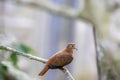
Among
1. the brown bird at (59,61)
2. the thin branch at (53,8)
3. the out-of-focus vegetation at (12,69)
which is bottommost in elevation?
the thin branch at (53,8)

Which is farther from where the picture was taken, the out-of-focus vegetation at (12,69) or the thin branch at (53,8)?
the thin branch at (53,8)

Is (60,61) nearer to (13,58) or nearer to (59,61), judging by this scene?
(59,61)

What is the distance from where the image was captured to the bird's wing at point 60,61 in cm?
68

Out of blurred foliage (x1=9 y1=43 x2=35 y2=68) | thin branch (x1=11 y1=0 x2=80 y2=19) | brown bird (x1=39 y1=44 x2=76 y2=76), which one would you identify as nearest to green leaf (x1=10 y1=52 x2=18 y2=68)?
blurred foliage (x1=9 y1=43 x2=35 y2=68)

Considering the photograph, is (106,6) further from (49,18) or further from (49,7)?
(49,18)

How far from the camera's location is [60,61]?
69 cm

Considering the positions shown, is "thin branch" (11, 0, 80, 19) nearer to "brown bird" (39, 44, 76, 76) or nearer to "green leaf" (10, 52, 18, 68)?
"green leaf" (10, 52, 18, 68)

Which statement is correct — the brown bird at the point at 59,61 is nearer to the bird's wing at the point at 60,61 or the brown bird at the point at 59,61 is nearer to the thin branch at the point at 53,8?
the bird's wing at the point at 60,61

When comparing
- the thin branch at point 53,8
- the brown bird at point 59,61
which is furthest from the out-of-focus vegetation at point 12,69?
the thin branch at point 53,8

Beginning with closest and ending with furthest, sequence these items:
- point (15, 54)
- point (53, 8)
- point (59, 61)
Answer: point (59, 61) → point (15, 54) → point (53, 8)

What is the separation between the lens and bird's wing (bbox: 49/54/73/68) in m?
0.68

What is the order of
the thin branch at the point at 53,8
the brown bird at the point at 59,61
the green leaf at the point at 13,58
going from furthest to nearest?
the thin branch at the point at 53,8 → the green leaf at the point at 13,58 → the brown bird at the point at 59,61

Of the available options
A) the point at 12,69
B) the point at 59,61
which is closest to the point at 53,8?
the point at 12,69

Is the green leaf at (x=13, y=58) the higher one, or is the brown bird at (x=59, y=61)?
the brown bird at (x=59, y=61)
